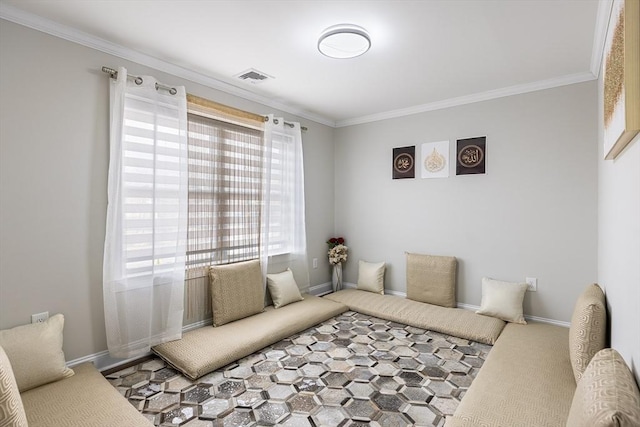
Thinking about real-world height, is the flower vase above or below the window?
below

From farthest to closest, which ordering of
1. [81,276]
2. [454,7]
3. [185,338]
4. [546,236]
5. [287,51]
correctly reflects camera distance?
[546,236]
[185,338]
[287,51]
[81,276]
[454,7]

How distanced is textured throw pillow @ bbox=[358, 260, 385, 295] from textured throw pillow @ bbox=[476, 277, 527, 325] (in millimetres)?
1224

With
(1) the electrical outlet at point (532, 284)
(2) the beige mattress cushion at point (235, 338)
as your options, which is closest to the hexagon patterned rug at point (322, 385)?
(2) the beige mattress cushion at point (235, 338)

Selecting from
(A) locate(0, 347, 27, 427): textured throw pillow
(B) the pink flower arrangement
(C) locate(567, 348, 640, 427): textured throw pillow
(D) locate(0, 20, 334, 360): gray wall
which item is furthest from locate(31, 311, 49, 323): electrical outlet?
(B) the pink flower arrangement

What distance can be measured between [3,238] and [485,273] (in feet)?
13.5

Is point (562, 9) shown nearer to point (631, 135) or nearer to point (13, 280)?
point (631, 135)

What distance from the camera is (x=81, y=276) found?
238 centimetres

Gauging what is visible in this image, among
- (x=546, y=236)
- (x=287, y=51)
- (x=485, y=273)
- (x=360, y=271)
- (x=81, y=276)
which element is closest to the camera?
(x=81, y=276)

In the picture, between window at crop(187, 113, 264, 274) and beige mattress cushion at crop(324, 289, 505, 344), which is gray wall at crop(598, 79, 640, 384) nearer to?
beige mattress cushion at crop(324, 289, 505, 344)

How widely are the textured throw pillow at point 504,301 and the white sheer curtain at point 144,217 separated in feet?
9.83

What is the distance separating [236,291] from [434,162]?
268 centimetres

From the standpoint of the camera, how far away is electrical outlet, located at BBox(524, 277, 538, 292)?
3.27m

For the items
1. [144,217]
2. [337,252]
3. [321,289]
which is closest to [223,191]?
[144,217]

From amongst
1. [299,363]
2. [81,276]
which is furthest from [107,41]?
[299,363]
